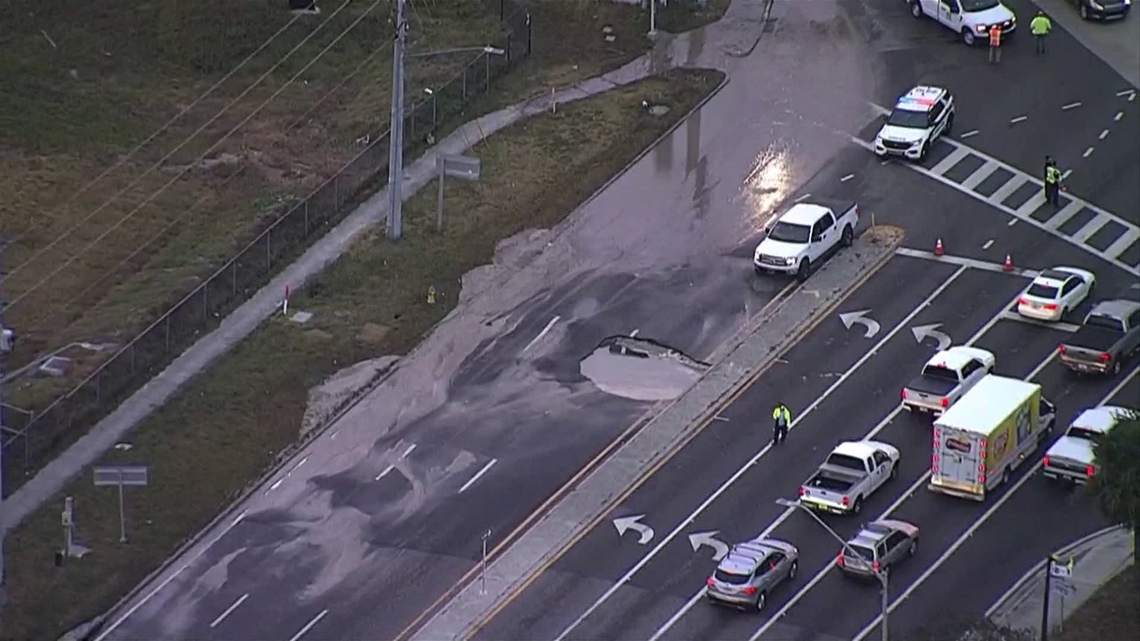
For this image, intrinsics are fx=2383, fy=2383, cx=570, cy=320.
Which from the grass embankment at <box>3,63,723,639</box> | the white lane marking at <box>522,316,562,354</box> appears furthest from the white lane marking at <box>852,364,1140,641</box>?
the grass embankment at <box>3,63,723,639</box>

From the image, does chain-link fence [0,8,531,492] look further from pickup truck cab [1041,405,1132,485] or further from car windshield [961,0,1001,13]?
pickup truck cab [1041,405,1132,485]

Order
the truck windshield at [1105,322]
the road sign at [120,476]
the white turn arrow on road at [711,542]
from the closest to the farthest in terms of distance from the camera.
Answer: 1. the road sign at [120,476]
2. the white turn arrow on road at [711,542]
3. the truck windshield at [1105,322]

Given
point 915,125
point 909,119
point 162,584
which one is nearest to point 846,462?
point 162,584

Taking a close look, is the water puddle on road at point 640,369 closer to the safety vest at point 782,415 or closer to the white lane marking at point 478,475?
the safety vest at point 782,415

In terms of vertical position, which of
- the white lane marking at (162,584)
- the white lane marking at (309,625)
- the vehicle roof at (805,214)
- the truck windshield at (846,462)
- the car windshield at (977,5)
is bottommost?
the white lane marking at (162,584)

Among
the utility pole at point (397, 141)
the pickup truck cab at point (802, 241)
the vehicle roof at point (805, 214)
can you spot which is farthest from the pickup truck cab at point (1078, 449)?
the utility pole at point (397, 141)

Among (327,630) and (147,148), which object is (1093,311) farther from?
(147,148)
